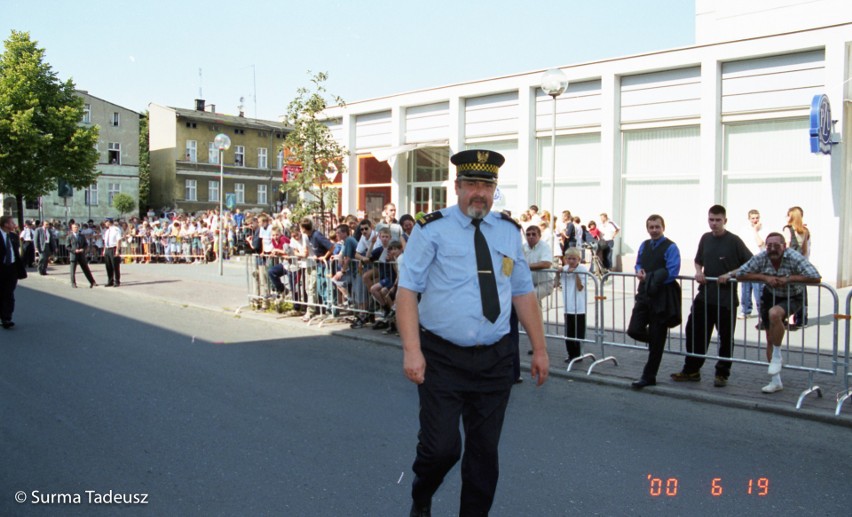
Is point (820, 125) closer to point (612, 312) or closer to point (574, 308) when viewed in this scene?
point (612, 312)

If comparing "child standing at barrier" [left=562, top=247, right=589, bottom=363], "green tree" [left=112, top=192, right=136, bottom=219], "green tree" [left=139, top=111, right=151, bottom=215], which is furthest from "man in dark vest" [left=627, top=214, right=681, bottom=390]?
"green tree" [left=139, top=111, right=151, bottom=215]

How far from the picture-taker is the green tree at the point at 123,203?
60.0 meters

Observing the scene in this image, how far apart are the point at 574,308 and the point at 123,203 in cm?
5812

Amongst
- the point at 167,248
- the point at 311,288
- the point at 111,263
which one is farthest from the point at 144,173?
the point at 311,288

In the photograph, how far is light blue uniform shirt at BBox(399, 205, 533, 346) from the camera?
11.6ft

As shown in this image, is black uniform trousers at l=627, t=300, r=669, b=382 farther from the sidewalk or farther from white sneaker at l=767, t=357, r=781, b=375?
white sneaker at l=767, t=357, r=781, b=375

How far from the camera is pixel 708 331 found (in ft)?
25.5

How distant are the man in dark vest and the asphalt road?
0.49 m

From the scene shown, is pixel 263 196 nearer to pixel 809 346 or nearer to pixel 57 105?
pixel 57 105

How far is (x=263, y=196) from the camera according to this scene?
68562 millimetres

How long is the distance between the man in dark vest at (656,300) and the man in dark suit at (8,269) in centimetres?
973

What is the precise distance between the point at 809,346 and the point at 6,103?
134 feet
